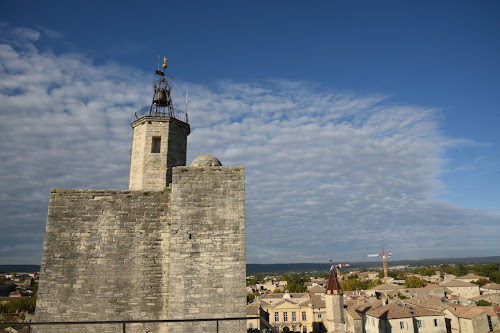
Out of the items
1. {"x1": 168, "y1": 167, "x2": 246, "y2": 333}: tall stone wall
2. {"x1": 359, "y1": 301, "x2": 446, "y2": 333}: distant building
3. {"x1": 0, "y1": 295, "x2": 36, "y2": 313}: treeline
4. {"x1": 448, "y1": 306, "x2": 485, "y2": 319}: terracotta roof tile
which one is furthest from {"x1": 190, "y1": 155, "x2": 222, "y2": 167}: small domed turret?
{"x1": 0, "y1": 295, "x2": 36, "y2": 313}: treeline

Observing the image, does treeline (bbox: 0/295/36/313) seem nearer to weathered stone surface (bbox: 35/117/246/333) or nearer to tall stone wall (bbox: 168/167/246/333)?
weathered stone surface (bbox: 35/117/246/333)

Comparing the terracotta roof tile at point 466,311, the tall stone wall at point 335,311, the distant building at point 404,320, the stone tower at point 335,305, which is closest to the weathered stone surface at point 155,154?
the stone tower at point 335,305

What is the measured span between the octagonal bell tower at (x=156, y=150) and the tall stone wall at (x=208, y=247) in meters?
2.57

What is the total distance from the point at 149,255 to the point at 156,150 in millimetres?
4496

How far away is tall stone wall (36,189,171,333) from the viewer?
9070mm

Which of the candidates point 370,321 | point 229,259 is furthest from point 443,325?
point 229,259

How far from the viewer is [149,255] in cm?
956

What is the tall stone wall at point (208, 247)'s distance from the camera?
29.1 feet

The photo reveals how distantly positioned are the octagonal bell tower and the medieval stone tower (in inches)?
85.2

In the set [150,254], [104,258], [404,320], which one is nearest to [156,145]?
[150,254]

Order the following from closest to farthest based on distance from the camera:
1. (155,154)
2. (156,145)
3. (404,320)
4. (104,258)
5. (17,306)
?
(104,258), (155,154), (156,145), (404,320), (17,306)

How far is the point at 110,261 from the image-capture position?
9422 millimetres

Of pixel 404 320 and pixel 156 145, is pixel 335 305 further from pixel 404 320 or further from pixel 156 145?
pixel 156 145

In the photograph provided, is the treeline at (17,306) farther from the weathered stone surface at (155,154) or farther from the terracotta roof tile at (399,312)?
the terracotta roof tile at (399,312)
